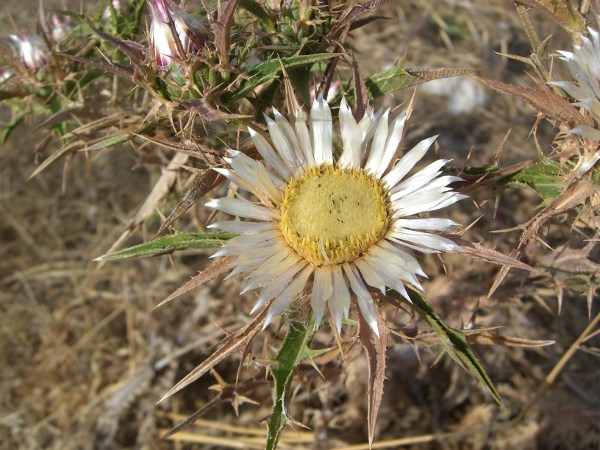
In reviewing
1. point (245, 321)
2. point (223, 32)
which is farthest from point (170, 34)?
point (245, 321)

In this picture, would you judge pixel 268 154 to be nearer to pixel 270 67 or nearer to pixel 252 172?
pixel 252 172

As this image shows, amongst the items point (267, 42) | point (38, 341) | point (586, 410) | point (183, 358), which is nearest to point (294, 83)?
point (267, 42)

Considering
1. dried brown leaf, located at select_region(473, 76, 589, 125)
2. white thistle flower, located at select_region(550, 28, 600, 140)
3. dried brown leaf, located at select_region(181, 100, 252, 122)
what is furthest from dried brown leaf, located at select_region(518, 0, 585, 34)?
dried brown leaf, located at select_region(181, 100, 252, 122)

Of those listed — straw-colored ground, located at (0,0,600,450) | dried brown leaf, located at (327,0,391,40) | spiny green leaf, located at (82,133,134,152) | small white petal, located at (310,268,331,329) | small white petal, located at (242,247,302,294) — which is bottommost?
straw-colored ground, located at (0,0,600,450)

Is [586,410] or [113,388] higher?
[113,388]

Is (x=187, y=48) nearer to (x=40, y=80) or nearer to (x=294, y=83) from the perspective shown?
(x=294, y=83)

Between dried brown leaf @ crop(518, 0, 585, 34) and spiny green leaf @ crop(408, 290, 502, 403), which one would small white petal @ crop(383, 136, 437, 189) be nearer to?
spiny green leaf @ crop(408, 290, 502, 403)
